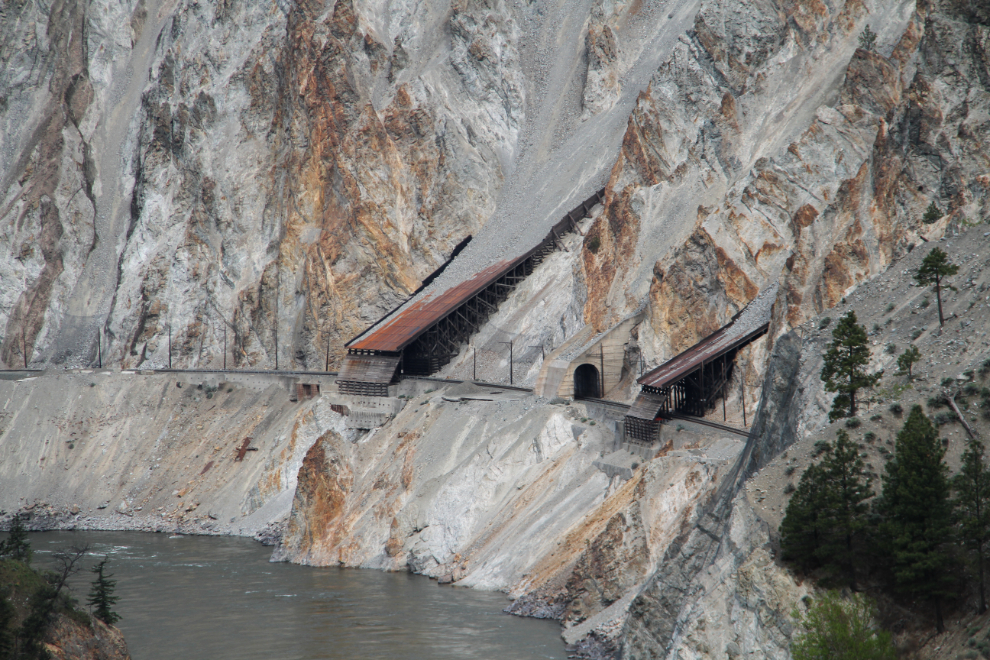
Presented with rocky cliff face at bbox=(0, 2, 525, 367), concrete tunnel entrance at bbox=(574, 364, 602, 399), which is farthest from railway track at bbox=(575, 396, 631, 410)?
rocky cliff face at bbox=(0, 2, 525, 367)

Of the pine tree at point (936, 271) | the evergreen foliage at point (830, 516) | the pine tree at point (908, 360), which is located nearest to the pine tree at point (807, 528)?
the evergreen foliage at point (830, 516)

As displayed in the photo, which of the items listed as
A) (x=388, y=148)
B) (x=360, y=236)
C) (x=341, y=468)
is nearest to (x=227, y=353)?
(x=360, y=236)

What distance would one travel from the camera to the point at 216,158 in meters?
94.5

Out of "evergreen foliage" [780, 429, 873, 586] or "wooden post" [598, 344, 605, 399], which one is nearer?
"evergreen foliage" [780, 429, 873, 586]

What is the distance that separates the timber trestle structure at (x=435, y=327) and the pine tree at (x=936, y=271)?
4524cm

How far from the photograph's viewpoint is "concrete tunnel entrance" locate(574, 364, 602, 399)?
202 feet

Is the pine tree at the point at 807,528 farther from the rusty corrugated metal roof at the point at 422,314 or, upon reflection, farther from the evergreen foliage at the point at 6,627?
the rusty corrugated metal roof at the point at 422,314

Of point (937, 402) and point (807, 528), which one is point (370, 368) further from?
point (807, 528)

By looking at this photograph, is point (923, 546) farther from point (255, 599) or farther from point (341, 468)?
point (341, 468)

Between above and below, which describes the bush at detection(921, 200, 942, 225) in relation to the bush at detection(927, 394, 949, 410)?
above

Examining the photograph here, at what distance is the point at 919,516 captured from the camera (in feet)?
80.4

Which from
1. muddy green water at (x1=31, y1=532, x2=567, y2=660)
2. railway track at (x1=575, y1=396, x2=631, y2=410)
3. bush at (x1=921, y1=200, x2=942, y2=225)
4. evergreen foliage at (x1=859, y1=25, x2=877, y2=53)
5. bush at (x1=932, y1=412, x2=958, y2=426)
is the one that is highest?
evergreen foliage at (x1=859, y1=25, x2=877, y2=53)

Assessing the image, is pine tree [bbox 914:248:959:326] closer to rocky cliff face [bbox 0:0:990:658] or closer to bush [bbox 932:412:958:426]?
rocky cliff face [bbox 0:0:990:658]

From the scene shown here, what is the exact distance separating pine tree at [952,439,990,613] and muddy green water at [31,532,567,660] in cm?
1796
